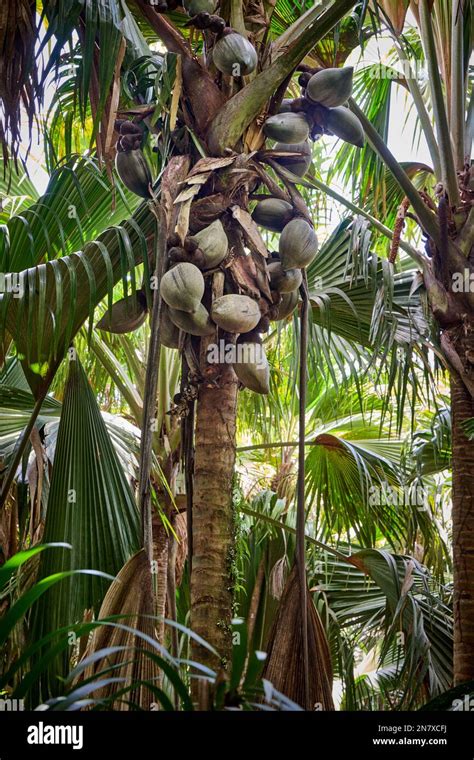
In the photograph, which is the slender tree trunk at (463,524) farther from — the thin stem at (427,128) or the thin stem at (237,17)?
the thin stem at (237,17)

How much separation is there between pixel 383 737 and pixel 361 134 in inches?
51.4

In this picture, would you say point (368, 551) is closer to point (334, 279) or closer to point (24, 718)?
point (334, 279)

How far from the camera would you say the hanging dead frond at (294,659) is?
1439 millimetres

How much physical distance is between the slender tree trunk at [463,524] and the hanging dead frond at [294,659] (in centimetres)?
57

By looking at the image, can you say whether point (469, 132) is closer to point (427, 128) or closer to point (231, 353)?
point (427, 128)

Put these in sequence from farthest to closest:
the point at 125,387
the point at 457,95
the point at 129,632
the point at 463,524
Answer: the point at 125,387 → the point at 457,95 → the point at 463,524 → the point at 129,632

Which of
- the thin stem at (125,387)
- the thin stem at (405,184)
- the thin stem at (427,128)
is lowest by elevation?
the thin stem at (125,387)

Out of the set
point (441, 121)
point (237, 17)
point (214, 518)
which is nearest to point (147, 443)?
point (214, 518)

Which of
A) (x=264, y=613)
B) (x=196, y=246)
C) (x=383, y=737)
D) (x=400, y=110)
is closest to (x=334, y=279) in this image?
(x=264, y=613)

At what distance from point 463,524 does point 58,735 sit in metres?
1.35

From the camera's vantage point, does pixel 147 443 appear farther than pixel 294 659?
No

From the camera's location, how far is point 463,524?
2064 millimetres

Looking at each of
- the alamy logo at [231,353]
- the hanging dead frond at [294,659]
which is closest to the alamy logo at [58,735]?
the hanging dead frond at [294,659]

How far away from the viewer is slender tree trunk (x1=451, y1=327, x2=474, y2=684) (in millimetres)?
1956
